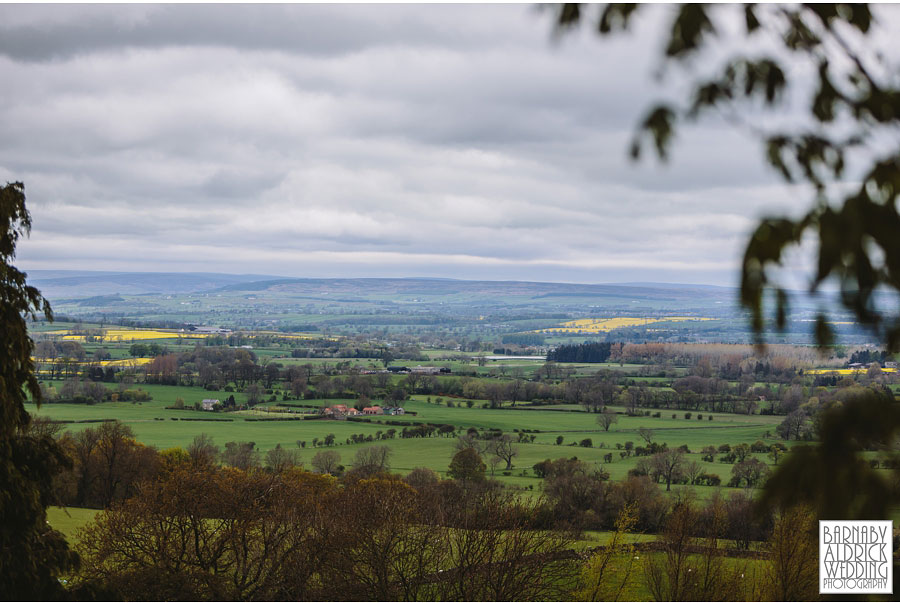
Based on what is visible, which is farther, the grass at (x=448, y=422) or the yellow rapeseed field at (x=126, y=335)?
the yellow rapeseed field at (x=126, y=335)

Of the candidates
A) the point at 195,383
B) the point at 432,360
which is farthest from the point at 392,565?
the point at 432,360

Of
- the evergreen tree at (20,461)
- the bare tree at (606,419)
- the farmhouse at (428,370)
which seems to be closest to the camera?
the evergreen tree at (20,461)

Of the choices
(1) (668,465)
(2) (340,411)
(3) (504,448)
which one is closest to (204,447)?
(3) (504,448)

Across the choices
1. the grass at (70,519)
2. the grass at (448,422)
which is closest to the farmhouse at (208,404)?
the grass at (448,422)

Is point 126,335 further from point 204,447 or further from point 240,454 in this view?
point 240,454

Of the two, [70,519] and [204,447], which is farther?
[204,447]

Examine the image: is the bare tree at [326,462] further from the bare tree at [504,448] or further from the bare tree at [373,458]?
the bare tree at [504,448]

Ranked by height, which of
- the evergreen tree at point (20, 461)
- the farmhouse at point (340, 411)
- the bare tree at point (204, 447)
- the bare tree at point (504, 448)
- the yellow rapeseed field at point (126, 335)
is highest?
the evergreen tree at point (20, 461)

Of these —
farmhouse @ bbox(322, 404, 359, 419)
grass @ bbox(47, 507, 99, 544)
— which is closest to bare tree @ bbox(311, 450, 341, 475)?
grass @ bbox(47, 507, 99, 544)

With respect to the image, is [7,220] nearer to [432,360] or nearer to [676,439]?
[676,439]

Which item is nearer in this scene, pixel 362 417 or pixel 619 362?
pixel 362 417

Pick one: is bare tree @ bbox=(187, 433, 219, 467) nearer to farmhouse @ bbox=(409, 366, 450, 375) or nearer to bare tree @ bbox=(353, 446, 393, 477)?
bare tree @ bbox=(353, 446, 393, 477)
